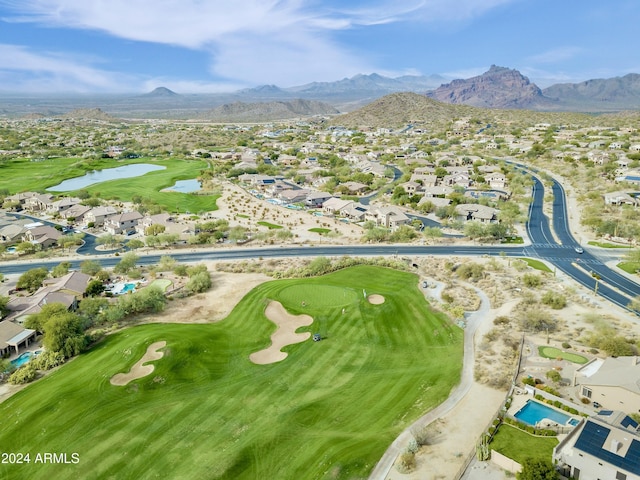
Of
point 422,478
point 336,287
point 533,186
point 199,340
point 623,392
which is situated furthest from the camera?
point 533,186

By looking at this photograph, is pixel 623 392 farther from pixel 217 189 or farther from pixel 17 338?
pixel 217 189

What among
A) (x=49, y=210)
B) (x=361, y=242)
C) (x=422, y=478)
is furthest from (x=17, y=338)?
(x=49, y=210)

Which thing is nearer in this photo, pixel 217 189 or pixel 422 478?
pixel 422 478

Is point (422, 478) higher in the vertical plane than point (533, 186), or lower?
lower

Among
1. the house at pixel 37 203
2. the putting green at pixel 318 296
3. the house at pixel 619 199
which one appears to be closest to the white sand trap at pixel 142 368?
the putting green at pixel 318 296

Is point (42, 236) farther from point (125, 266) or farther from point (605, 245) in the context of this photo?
point (605, 245)

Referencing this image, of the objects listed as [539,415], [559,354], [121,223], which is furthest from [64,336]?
[559,354]
